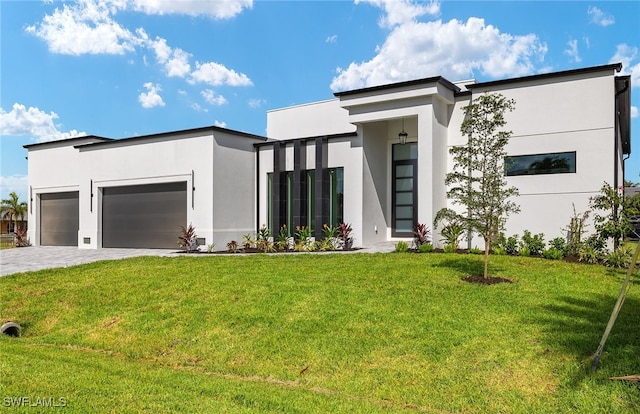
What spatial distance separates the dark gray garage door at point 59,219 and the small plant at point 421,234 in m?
18.1

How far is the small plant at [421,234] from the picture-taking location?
15484 mm

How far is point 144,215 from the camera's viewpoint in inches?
843

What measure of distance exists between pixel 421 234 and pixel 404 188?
3.79m

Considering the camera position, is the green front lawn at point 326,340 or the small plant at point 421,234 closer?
the green front lawn at point 326,340

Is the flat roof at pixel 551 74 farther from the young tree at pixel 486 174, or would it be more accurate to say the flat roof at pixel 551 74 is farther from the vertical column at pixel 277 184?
the vertical column at pixel 277 184

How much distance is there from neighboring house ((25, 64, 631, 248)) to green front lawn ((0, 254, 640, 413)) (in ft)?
14.1

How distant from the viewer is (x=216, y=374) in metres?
6.59

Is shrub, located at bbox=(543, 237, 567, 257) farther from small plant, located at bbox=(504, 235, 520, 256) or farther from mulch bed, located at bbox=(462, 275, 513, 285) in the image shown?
mulch bed, located at bbox=(462, 275, 513, 285)

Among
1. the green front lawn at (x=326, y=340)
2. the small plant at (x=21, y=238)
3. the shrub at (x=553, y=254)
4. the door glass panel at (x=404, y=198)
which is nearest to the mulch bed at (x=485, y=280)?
the green front lawn at (x=326, y=340)

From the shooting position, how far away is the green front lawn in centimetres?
520

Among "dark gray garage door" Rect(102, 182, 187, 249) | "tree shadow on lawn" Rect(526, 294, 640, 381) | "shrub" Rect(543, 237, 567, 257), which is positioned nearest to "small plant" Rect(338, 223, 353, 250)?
"shrub" Rect(543, 237, 567, 257)

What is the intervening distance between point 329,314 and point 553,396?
12.4ft

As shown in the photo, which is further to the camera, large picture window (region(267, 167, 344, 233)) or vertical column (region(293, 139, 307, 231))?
vertical column (region(293, 139, 307, 231))

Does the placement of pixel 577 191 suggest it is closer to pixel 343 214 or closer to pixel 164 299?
pixel 343 214
